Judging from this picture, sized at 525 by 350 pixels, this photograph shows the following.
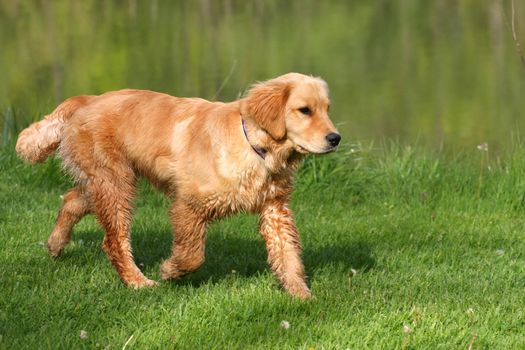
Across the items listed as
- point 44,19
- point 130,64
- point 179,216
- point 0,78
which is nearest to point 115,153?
point 179,216

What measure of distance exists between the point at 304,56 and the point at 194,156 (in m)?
15.7

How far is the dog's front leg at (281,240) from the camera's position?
5.83 metres

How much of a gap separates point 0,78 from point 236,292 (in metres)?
14.1

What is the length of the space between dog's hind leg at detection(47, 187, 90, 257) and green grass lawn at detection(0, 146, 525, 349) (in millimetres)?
124

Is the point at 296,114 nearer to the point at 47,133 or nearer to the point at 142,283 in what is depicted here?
the point at 142,283

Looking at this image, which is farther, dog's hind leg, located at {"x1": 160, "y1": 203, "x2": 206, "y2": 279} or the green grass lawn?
dog's hind leg, located at {"x1": 160, "y1": 203, "x2": 206, "y2": 279}

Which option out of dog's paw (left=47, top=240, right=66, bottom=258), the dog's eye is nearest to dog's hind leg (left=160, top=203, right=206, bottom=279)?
the dog's eye

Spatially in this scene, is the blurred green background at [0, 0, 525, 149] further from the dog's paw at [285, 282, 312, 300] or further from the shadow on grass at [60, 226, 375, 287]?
the dog's paw at [285, 282, 312, 300]

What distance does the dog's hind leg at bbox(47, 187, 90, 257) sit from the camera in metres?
6.61

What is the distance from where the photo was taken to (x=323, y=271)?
6.41 metres

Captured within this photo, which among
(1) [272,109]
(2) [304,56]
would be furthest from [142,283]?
(2) [304,56]

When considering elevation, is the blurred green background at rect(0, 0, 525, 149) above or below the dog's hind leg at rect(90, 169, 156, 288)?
below

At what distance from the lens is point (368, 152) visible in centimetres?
1009

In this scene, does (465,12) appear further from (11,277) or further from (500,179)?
(11,277)
